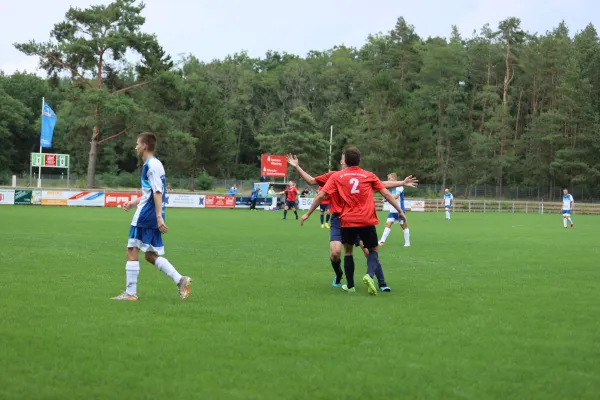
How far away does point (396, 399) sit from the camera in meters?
4.38

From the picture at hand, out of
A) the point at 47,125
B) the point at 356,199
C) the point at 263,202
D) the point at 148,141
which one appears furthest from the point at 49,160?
the point at 356,199

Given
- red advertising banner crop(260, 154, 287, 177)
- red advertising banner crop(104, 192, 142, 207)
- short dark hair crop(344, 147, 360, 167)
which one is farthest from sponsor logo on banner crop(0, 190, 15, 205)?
short dark hair crop(344, 147, 360, 167)

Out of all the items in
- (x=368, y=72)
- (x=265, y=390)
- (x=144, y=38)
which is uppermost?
(x=368, y=72)

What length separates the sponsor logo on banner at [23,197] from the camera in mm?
41094

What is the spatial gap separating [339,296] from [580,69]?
7277cm

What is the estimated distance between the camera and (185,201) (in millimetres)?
47500

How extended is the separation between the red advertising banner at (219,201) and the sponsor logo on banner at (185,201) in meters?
0.47

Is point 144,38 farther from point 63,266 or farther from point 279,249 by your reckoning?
point 63,266

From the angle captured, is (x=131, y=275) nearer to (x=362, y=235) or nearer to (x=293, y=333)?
(x=293, y=333)

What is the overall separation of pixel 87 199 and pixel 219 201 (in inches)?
389

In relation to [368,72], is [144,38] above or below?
below

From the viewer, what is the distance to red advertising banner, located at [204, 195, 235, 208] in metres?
48.8

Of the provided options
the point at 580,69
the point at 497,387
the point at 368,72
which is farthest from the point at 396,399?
the point at 368,72

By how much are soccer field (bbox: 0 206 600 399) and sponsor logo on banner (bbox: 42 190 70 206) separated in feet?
104
